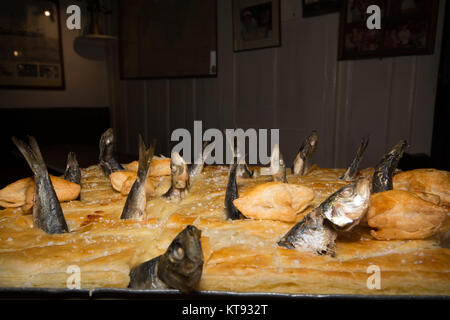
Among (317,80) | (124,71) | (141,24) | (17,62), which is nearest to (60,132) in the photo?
(17,62)

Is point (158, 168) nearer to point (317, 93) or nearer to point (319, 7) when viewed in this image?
point (317, 93)

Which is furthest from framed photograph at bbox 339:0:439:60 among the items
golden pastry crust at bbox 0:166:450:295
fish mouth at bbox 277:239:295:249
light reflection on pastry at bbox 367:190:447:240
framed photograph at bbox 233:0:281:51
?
fish mouth at bbox 277:239:295:249

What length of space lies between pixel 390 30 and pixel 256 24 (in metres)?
1.95

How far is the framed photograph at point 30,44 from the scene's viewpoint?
5.73m

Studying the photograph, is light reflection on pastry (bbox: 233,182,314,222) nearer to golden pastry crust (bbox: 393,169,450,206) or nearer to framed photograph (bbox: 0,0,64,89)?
golden pastry crust (bbox: 393,169,450,206)

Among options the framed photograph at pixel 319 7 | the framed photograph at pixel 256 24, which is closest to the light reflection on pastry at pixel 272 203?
the framed photograph at pixel 319 7

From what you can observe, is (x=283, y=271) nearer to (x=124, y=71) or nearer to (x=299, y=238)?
(x=299, y=238)

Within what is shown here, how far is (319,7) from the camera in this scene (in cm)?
403

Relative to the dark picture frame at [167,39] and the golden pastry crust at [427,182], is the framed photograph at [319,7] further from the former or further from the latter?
the golden pastry crust at [427,182]

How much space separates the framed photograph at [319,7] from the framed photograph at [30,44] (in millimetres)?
4804

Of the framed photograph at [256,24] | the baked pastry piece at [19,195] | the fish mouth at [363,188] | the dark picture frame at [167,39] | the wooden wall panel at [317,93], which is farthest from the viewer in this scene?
the dark picture frame at [167,39]

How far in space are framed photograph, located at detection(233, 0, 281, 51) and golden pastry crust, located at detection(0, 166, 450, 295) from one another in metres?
3.80

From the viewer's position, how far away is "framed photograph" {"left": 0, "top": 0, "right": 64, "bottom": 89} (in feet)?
18.8

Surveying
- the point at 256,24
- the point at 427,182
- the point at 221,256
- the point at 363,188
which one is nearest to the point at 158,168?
the point at 221,256
